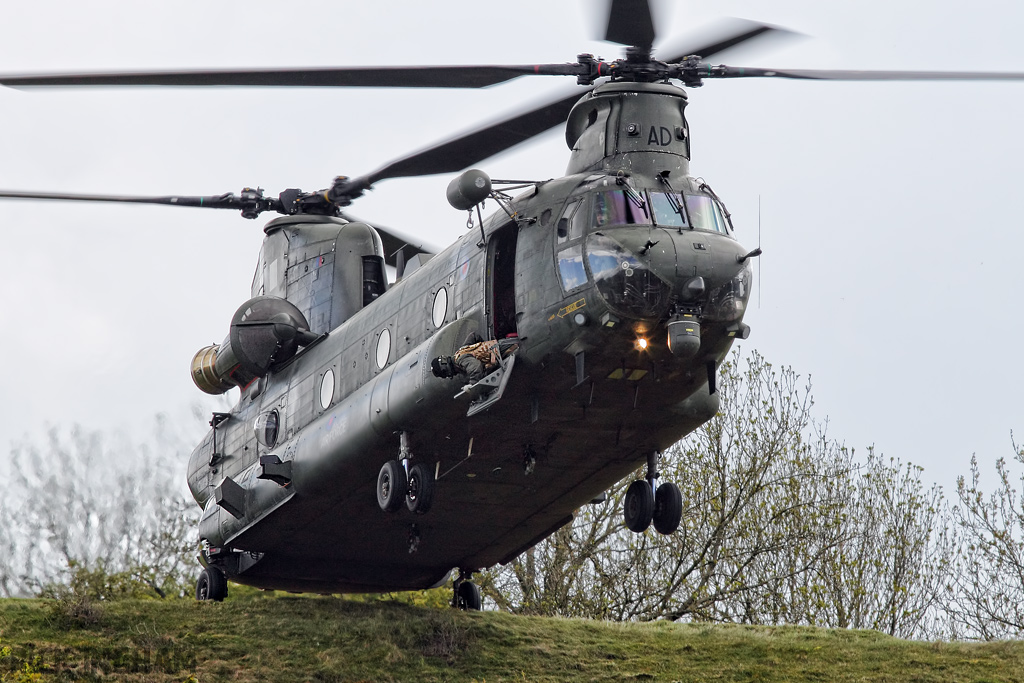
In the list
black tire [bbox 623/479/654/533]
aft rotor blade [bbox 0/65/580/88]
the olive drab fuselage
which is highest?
aft rotor blade [bbox 0/65/580/88]

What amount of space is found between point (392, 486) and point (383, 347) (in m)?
2.25

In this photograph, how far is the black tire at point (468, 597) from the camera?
20.8m

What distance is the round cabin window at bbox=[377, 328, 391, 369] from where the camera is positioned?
1713 centimetres

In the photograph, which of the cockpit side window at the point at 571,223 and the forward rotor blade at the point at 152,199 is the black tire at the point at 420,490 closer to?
A: the cockpit side window at the point at 571,223

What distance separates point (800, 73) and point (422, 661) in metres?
9.44

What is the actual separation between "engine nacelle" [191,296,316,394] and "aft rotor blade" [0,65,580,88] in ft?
19.5

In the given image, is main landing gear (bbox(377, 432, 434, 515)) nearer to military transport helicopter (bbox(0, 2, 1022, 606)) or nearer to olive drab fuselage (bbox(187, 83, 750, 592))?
military transport helicopter (bbox(0, 2, 1022, 606))

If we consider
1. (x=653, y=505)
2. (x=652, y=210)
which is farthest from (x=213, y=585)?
(x=652, y=210)

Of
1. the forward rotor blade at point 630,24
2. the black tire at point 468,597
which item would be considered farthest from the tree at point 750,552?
the forward rotor blade at point 630,24

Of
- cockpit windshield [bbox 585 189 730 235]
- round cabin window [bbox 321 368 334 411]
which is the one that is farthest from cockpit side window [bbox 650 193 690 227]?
round cabin window [bbox 321 368 334 411]

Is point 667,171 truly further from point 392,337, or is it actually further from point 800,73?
point 392,337

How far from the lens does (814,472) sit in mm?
31422

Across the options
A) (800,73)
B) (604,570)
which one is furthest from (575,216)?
(604,570)

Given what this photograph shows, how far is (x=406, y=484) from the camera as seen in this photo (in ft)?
51.9
